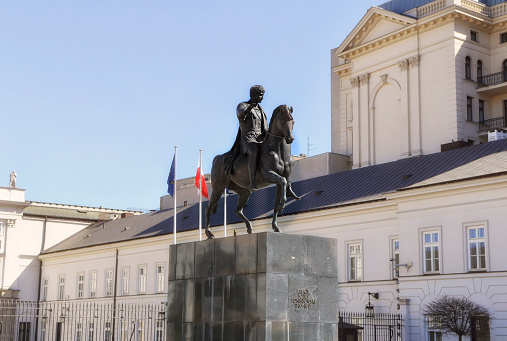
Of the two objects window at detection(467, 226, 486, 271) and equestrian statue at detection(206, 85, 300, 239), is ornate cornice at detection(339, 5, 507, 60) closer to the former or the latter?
window at detection(467, 226, 486, 271)

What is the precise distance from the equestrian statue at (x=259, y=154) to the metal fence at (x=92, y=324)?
30677 mm

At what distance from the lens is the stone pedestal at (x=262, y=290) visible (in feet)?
55.2

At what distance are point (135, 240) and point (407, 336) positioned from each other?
2798 centimetres

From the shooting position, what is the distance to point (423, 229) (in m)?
39.4

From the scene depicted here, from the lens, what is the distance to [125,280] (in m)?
63.8

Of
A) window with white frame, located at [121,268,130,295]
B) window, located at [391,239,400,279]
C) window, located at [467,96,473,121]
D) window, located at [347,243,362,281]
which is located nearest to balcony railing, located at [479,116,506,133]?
window, located at [467,96,473,121]

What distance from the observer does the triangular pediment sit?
6109 cm

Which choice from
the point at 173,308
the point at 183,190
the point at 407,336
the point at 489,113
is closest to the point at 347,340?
the point at 407,336

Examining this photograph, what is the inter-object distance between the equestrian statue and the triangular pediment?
43.3 metres

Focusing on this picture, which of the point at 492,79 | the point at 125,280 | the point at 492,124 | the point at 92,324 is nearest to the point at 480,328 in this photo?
the point at 492,124

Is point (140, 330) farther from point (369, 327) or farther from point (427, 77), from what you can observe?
point (427, 77)

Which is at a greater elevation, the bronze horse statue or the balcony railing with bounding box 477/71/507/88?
the balcony railing with bounding box 477/71/507/88

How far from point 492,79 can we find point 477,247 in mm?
A: 26213

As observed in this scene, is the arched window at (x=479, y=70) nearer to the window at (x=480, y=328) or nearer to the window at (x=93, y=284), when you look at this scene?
the window at (x=480, y=328)
